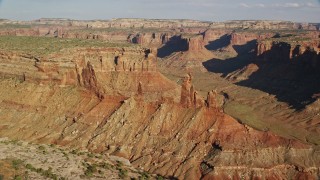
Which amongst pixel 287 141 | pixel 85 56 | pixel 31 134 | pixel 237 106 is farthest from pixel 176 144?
pixel 237 106

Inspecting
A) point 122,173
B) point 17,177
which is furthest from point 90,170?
point 17,177

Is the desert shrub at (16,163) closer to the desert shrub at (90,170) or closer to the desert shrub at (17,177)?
the desert shrub at (17,177)

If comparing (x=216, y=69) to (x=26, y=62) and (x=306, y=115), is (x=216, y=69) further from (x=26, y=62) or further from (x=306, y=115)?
(x=26, y=62)

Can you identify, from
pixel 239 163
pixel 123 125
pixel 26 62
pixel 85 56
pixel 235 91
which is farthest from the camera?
pixel 235 91

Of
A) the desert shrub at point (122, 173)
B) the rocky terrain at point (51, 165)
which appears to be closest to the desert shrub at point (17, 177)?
the rocky terrain at point (51, 165)

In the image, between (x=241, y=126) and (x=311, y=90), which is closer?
(x=241, y=126)

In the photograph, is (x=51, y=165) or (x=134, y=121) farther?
(x=134, y=121)

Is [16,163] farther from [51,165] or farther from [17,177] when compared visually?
[17,177]

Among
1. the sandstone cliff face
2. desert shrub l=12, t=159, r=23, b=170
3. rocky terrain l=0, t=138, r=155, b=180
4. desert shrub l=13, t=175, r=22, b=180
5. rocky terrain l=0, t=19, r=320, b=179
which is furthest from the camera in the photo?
the sandstone cliff face

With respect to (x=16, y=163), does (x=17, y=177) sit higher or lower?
higher

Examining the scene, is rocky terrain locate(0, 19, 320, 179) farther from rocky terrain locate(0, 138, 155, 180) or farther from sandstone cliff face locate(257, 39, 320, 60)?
sandstone cliff face locate(257, 39, 320, 60)

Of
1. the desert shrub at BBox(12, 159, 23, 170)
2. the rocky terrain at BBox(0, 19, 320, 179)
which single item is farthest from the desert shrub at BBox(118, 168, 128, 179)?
the desert shrub at BBox(12, 159, 23, 170)
